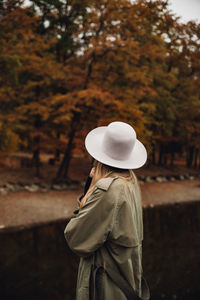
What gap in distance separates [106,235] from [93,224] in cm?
10

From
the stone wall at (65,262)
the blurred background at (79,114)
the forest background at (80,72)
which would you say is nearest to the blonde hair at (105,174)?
the blurred background at (79,114)

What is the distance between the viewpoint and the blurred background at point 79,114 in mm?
4430

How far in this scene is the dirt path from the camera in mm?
8017

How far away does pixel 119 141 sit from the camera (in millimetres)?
1698

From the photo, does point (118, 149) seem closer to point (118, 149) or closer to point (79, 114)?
point (118, 149)

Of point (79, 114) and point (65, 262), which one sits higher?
point (79, 114)

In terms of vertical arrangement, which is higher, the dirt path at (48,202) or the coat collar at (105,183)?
the coat collar at (105,183)

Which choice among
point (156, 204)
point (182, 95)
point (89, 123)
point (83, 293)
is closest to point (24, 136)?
point (89, 123)

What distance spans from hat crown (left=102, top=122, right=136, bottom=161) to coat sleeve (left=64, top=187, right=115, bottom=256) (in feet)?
0.95

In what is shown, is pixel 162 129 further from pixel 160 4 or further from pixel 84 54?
pixel 160 4

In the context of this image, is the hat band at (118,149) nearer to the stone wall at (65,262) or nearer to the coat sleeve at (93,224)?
the coat sleeve at (93,224)

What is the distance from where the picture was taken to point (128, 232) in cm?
156

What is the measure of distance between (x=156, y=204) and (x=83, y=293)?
949cm

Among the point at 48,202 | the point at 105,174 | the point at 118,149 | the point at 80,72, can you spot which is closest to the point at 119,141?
the point at 118,149
